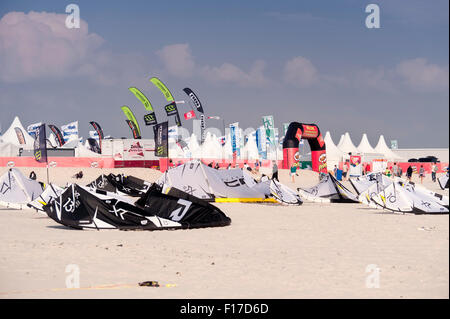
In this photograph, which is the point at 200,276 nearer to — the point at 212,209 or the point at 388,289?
the point at 388,289

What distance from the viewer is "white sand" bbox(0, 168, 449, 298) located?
5.94m

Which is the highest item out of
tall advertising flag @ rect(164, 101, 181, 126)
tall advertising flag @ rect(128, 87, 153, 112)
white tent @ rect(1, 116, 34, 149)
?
tall advertising flag @ rect(128, 87, 153, 112)

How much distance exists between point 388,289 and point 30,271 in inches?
165

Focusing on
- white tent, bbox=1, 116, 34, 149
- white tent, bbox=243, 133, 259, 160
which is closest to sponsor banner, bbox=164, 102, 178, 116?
white tent, bbox=1, 116, 34, 149

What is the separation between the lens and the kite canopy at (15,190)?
55.4 feet

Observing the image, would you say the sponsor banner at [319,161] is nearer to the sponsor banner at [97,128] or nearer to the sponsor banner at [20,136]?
the sponsor banner at [20,136]

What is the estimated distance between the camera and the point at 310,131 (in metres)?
43.8

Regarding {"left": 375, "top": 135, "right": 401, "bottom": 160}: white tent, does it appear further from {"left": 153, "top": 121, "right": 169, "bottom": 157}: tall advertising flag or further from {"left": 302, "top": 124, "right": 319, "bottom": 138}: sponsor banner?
{"left": 153, "top": 121, "right": 169, "bottom": 157}: tall advertising flag

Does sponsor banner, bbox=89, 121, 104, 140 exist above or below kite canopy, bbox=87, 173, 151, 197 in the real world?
above

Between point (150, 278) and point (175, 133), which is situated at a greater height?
point (175, 133)

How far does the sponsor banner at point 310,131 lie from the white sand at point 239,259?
29.8 meters

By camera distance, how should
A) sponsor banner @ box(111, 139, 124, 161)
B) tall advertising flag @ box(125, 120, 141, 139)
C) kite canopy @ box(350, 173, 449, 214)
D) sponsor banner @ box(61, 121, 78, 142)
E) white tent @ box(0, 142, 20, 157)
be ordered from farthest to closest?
sponsor banner @ box(61, 121, 78, 142)
tall advertising flag @ box(125, 120, 141, 139)
white tent @ box(0, 142, 20, 157)
sponsor banner @ box(111, 139, 124, 161)
kite canopy @ box(350, 173, 449, 214)
